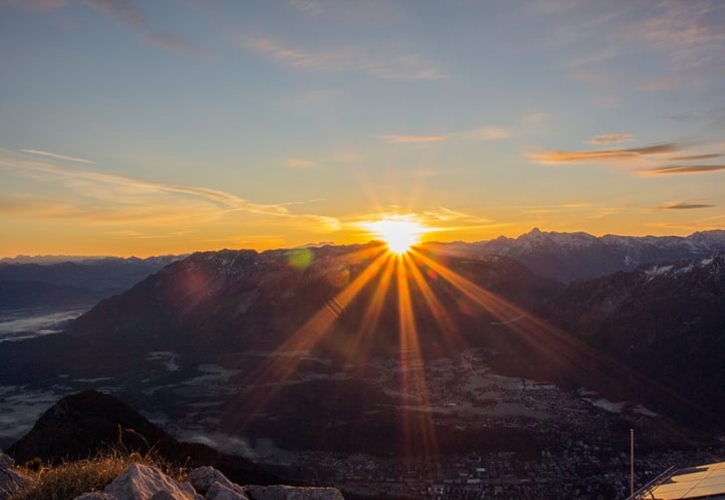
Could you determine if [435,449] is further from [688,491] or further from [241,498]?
[241,498]

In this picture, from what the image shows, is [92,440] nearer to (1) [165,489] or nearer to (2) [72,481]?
(2) [72,481]

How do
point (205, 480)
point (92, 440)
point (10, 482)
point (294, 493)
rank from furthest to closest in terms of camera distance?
1. point (92, 440)
2. point (205, 480)
3. point (294, 493)
4. point (10, 482)

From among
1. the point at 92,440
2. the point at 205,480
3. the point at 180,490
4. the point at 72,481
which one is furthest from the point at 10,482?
the point at 92,440

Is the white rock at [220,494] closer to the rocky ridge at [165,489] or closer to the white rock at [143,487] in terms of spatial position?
the rocky ridge at [165,489]

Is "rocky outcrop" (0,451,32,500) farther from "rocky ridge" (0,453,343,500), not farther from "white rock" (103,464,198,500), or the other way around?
"white rock" (103,464,198,500)

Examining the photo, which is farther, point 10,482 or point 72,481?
point 10,482

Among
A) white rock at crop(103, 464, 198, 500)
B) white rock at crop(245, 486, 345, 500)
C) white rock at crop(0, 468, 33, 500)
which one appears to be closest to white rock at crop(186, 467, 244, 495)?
white rock at crop(245, 486, 345, 500)

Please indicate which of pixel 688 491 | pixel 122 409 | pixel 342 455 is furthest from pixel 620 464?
pixel 688 491
